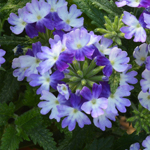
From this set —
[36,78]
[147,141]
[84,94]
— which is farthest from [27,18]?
[147,141]

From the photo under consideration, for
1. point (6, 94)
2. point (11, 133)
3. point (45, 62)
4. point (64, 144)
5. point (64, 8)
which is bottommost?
point (64, 144)

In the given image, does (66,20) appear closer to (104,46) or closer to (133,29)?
(104,46)

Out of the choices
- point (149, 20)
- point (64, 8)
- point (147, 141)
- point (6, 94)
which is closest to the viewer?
point (149, 20)

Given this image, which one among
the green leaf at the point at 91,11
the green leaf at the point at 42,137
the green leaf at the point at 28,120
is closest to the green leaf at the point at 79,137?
the green leaf at the point at 42,137

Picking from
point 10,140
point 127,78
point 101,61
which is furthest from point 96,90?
point 10,140

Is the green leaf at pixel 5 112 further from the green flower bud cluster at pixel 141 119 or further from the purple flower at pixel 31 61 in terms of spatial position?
the green flower bud cluster at pixel 141 119

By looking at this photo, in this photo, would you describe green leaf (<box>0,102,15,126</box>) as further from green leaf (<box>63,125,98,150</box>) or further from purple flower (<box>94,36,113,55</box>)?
purple flower (<box>94,36,113,55</box>)

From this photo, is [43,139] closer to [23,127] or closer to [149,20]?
[23,127]

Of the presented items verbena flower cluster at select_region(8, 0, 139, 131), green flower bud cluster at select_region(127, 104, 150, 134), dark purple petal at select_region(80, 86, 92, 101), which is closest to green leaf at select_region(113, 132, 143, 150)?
green flower bud cluster at select_region(127, 104, 150, 134)
